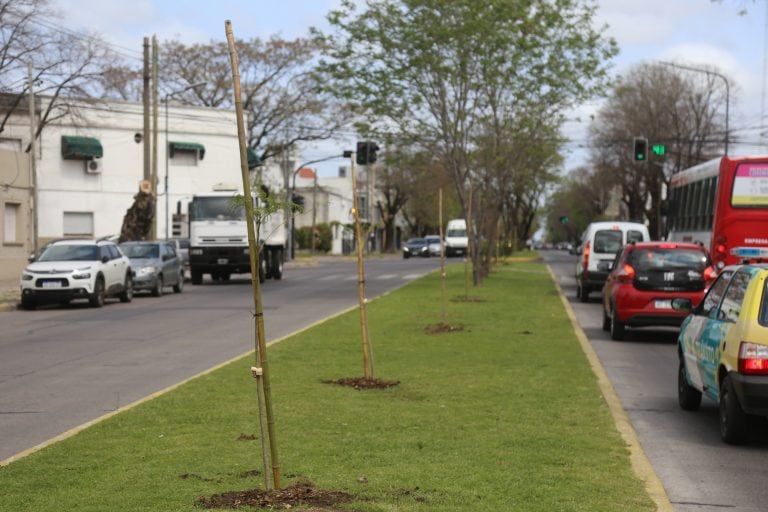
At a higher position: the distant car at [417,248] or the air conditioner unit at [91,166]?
the air conditioner unit at [91,166]

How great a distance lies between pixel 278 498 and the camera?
659cm

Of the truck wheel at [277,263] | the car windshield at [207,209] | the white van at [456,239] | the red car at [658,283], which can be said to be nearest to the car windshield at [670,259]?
the red car at [658,283]

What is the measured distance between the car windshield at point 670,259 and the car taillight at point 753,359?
989cm

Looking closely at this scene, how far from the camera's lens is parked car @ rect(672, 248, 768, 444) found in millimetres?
8945

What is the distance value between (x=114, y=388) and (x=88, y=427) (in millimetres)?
3199

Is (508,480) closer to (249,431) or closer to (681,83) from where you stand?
(249,431)

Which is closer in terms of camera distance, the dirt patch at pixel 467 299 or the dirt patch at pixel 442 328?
the dirt patch at pixel 442 328

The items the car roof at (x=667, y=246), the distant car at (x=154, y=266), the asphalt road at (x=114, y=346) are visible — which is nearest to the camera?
the asphalt road at (x=114, y=346)

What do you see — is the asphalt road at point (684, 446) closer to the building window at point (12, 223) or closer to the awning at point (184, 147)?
the building window at point (12, 223)

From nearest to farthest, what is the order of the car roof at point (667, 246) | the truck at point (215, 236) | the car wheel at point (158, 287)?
the car roof at point (667, 246), the car wheel at point (158, 287), the truck at point (215, 236)

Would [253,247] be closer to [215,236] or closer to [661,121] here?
[215,236]

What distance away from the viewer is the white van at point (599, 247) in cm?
2908

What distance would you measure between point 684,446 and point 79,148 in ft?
157

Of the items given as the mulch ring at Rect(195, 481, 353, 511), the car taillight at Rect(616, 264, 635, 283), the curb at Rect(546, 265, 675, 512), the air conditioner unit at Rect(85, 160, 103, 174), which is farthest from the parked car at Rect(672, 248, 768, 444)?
the air conditioner unit at Rect(85, 160, 103, 174)
